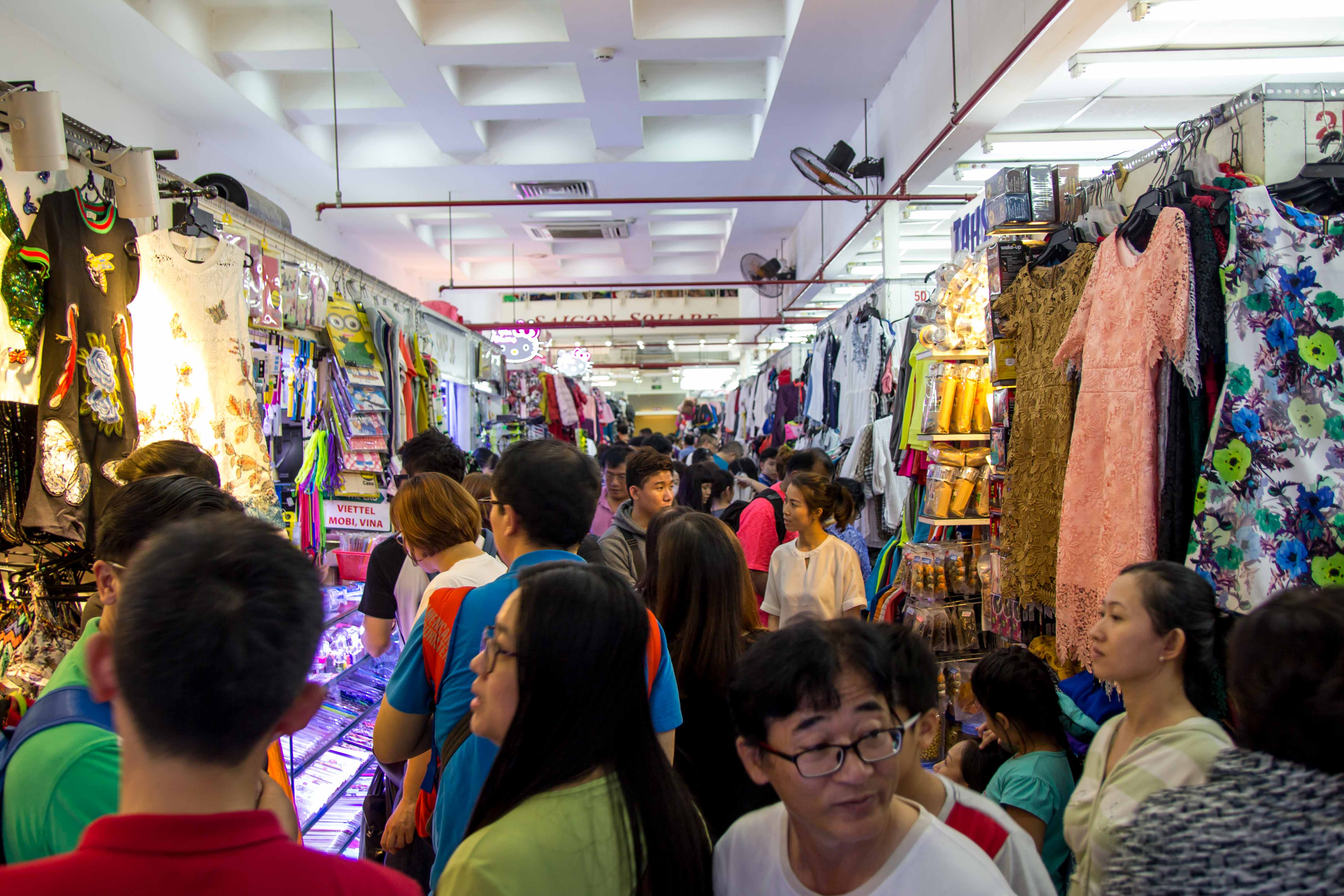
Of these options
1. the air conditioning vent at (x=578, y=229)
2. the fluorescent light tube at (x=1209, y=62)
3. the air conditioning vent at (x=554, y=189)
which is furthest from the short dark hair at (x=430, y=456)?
the air conditioning vent at (x=578, y=229)

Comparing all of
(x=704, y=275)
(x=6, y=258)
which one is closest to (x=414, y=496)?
(x=6, y=258)

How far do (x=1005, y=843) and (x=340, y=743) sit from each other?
2.95m

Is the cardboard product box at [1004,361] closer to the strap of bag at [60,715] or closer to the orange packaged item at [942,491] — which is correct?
the orange packaged item at [942,491]

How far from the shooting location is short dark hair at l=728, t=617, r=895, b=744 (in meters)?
1.23

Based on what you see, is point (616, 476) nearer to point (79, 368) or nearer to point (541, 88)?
point (79, 368)

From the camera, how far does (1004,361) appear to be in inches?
138

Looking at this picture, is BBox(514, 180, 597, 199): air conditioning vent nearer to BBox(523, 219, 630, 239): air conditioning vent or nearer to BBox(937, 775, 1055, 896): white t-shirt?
BBox(523, 219, 630, 239): air conditioning vent

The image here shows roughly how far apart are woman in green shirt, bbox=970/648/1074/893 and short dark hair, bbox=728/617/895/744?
4.08 ft

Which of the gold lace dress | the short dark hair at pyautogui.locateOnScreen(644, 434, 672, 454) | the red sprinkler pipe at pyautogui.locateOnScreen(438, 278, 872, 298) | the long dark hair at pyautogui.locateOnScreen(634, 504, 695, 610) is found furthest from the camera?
the red sprinkler pipe at pyautogui.locateOnScreen(438, 278, 872, 298)

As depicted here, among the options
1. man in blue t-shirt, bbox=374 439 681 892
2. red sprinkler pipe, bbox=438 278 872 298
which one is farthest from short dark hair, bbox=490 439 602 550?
red sprinkler pipe, bbox=438 278 872 298

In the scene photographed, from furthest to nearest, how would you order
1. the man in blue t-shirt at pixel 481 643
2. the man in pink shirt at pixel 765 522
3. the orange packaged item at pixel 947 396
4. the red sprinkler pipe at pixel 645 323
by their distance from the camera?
the red sprinkler pipe at pixel 645 323
the man in pink shirt at pixel 765 522
the orange packaged item at pixel 947 396
the man in blue t-shirt at pixel 481 643

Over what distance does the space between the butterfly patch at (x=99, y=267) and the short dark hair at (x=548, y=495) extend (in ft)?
6.62

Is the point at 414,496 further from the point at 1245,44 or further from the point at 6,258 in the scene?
the point at 1245,44

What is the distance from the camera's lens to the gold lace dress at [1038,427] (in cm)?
302
